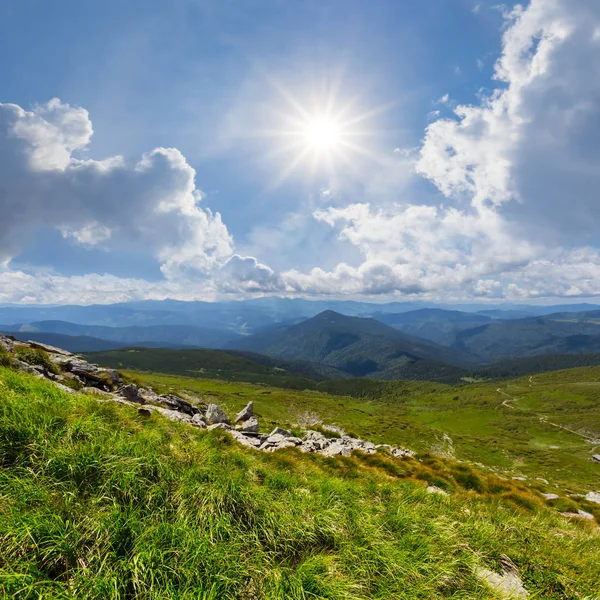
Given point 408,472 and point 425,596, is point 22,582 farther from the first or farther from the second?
point 408,472

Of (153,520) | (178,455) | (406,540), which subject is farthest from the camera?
(178,455)

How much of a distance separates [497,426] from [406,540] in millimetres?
194941

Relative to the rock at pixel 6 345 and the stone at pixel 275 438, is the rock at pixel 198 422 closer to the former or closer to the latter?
the stone at pixel 275 438

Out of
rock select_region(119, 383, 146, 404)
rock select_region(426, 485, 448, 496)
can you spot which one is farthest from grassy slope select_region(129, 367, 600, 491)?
rock select_region(426, 485, 448, 496)

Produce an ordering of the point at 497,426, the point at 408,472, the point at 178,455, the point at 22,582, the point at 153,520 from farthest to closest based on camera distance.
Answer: the point at 497,426 < the point at 408,472 < the point at 178,455 < the point at 153,520 < the point at 22,582

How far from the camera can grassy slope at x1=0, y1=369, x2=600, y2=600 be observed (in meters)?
3.94

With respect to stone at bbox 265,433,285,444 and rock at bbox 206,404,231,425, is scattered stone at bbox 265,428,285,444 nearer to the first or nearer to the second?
stone at bbox 265,433,285,444

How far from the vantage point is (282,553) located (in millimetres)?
5285

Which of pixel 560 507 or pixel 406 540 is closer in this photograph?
pixel 406 540

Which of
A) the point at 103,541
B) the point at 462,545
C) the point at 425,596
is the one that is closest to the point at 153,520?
the point at 103,541

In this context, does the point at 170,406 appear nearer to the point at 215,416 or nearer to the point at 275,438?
the point at 215,416

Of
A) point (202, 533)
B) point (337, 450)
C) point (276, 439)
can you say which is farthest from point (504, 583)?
point (276, 439)

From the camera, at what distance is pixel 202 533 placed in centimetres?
492

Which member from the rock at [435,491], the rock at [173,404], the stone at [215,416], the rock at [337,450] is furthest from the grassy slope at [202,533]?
the stone at [215,416]
